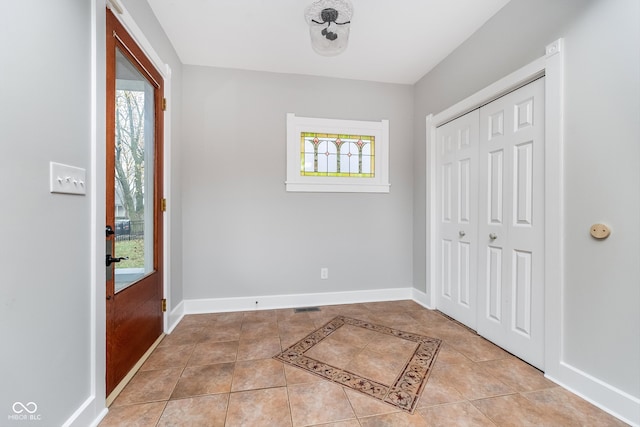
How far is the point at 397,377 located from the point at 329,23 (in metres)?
2.48

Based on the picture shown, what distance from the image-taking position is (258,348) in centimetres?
212

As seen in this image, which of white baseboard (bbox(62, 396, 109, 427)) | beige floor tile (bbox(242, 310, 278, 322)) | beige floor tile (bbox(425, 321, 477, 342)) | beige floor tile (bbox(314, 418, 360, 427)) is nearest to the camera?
white baseboard (bbox(62, 396, 109, 427))

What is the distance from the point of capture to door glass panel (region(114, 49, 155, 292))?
5.54 ft

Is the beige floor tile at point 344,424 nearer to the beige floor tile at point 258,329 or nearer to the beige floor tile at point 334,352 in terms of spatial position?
the beige floor tile at point 334,352

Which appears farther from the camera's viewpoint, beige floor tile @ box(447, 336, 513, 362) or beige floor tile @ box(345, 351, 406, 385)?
beige floor tile @ box(447, 336, 513, 362)

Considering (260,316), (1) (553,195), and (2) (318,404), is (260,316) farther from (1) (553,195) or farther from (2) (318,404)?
(1) (553,195)

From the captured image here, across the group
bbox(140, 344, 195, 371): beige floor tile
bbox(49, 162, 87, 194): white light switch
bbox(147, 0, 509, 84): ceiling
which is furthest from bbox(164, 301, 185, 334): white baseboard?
bbox(147, 0, 509, 84): ceiling

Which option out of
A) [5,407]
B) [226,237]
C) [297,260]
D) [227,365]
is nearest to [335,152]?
[297,260]

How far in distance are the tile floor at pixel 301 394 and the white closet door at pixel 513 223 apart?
225 mm

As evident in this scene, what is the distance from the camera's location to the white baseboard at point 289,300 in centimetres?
285

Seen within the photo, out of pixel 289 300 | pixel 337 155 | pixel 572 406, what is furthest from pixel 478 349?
pixel 337 155

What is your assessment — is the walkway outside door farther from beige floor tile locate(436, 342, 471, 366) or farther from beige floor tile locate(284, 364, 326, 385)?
beige floor tile locate(436, 342, 471, 366)

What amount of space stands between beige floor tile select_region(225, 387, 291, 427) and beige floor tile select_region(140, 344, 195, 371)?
606mm

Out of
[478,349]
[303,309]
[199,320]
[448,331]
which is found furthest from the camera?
[303,309]
